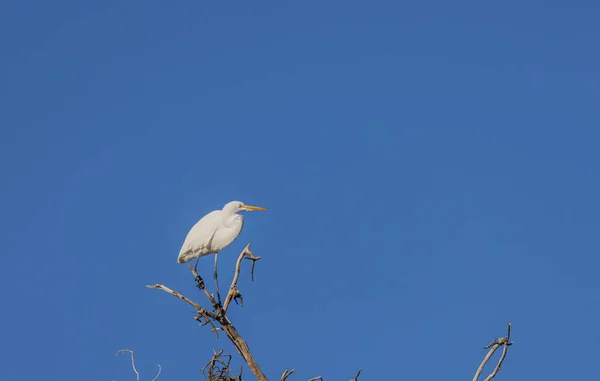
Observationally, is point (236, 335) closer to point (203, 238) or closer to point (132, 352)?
point (132, 352)

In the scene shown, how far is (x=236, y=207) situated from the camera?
47.2ft

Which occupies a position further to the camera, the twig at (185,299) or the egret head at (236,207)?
the egret head at (236,207)

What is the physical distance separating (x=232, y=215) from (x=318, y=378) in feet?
18.4

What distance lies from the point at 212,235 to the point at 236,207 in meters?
0.87

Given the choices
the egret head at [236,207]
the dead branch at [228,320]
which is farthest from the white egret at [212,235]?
the dead branch at [228,320]

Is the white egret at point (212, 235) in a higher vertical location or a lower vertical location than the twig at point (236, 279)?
higher

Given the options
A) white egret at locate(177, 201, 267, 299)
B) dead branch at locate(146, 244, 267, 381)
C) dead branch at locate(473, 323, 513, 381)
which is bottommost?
dead branch at locate(473, 323, 513, 381)

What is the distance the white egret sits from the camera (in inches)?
539

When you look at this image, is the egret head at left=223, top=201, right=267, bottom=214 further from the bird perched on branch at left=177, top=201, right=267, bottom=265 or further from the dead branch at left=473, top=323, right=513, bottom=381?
the dead branch at left=473, top=323, right=513, bottom=381

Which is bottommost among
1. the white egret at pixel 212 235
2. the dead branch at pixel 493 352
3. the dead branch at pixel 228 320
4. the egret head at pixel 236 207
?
the dead branch at pixel 493 352

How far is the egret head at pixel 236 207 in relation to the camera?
14265 mm

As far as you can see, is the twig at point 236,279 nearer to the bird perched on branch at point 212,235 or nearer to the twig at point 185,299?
the twig at point 185,299

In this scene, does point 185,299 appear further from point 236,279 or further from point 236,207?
point 236,207

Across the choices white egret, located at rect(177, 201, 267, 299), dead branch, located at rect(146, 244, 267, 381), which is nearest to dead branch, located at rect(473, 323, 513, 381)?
Answer: dead branch, located at rect(146, 244, 267, 381)
